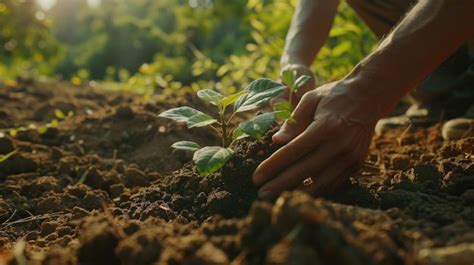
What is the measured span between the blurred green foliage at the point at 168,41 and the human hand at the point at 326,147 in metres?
1.51

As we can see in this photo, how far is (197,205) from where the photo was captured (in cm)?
194

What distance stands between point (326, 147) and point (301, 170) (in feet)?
0.37

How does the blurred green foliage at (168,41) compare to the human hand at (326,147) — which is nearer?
the human hand at (326,147)

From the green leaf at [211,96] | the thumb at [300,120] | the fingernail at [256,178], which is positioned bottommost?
the fingernail at [256,178]

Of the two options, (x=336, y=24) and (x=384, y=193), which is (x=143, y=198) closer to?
(x=384, y=193)

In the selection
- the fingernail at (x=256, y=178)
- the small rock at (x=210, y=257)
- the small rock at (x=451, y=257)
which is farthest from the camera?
the fingernail at (x=256, y=178)

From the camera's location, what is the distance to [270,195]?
1808 millimetres

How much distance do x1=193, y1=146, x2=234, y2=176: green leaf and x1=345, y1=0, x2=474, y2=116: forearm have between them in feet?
1.62

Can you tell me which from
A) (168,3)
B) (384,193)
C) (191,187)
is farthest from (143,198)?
(168,3)

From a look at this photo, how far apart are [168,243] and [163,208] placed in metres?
0.55

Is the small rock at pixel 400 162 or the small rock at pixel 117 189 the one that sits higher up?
the small rock at pixel 117 189

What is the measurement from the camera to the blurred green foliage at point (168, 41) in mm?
4719

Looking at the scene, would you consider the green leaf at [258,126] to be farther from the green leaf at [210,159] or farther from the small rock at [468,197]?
the small rock at [468,197]

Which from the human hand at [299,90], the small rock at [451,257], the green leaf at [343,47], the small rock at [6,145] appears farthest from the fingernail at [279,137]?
the green leaf at [343,47]
